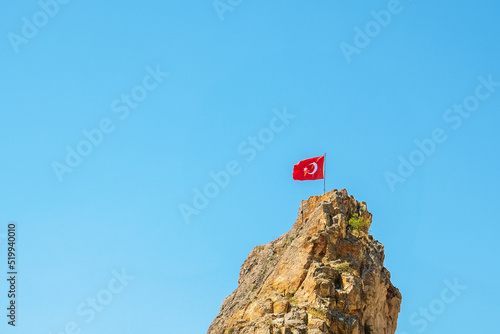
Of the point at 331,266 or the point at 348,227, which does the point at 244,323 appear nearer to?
the point at 331,266

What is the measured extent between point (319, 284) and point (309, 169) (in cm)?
1738

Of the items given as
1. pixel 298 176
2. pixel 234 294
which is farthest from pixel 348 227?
pixel 234 294

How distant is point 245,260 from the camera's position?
316ft

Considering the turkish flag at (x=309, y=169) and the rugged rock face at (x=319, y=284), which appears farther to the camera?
the turkish flag at (x=309, y=169)

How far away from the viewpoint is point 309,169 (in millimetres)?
90000

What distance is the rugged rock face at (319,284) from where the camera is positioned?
7375 centimetres

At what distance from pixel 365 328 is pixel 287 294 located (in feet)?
25.3

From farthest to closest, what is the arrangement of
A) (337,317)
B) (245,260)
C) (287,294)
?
1. (245,260)
2. (287,294)
3. (337,317)

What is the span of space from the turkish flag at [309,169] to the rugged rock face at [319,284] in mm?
2386

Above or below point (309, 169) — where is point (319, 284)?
below

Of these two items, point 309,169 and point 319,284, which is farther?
point 309,169

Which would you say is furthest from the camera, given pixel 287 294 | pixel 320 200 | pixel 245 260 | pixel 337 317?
pixel 245 260

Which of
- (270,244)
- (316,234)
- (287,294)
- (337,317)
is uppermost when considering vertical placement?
(270,244)

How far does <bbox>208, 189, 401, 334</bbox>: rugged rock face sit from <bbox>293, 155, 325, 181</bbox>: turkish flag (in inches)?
93.9
